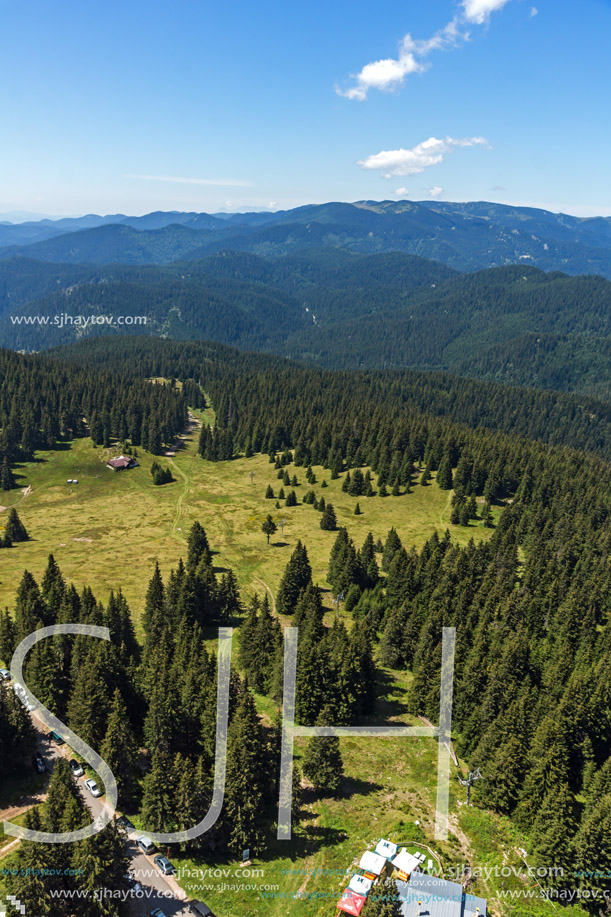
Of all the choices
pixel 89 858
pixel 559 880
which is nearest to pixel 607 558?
pixel 559 880

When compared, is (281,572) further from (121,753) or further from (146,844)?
(146,844)

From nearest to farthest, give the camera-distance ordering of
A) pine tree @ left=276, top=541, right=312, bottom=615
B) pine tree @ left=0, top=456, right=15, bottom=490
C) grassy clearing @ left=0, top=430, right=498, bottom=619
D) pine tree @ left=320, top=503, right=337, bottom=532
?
pine tree @ left=276, top=541, right=312, bottom=615 → grassy clearing @ left=0, top=430, right=498, bottom=619 → pine tree @ left=320, top=503, right=337, bottom=532 → pine tree @ left=0, top=456, right=15, bottom=490

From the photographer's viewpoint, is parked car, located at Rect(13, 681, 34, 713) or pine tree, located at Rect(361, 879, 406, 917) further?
parked car, located at Rect(13, 681, 34, 713)

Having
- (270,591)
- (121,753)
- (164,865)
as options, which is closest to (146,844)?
(164,865)

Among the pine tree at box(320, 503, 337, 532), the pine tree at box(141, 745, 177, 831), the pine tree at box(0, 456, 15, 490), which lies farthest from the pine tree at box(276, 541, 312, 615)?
the pine tree at box(0, 456, 15, 490)

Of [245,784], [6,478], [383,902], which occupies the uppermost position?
[245,784]

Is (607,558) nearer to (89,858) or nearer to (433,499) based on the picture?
(433,499)

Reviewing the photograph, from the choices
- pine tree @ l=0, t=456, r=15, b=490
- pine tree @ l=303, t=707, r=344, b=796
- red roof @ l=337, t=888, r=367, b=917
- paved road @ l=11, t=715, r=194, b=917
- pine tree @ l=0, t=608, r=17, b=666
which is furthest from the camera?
pine tree @ l=0, t=456, r=15, b=490

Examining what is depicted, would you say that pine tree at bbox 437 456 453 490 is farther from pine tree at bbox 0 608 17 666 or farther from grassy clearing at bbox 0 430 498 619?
pine tree at bbox 0 608 17 666
